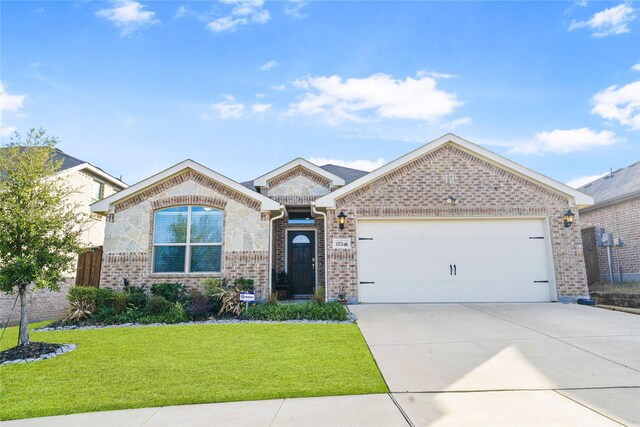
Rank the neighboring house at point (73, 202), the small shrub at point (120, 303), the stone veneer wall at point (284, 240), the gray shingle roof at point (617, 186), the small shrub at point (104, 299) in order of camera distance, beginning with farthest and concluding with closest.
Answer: the stone veneer wall at point (284, 240)
the gray shingle roof at point (617, 186)
the neighboring house at point (73, 202)
the small shrub at point (104, 299)
the small shrub at point (120, 303)

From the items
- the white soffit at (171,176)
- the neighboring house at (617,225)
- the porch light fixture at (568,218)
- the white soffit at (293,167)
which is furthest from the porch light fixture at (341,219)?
the neighboring house at (617,225)

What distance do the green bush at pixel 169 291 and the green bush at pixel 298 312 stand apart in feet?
7.31

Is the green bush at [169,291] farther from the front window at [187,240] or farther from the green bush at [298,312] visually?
the green bush at [298,312]

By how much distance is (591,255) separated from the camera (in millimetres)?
13648

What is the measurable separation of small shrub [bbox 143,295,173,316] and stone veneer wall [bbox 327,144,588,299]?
4.50m

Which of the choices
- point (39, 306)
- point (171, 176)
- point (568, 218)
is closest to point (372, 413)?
point (171, 176)

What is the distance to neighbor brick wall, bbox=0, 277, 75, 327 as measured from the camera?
35.1 ft

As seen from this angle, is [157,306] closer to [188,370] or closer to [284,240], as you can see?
[188,370]

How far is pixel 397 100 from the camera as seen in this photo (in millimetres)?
12172

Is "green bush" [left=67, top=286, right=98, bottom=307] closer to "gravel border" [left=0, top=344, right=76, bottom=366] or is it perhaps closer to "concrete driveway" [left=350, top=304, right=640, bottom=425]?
"gravel border" [left=0, top=344, right=76, bottom=366]

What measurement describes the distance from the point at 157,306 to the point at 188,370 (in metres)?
4.74

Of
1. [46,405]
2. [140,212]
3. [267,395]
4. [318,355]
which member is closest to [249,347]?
[318,355]

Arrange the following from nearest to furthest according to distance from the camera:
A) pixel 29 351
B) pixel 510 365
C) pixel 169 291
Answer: pixel 510 365, pixel 29 351, pixel 169 291

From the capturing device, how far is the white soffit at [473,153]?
1051 centimetres
